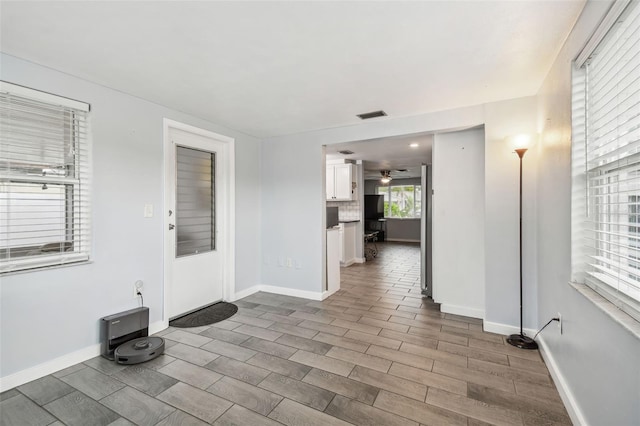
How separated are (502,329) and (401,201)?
808 cm

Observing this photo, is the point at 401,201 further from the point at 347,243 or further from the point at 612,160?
the point at 612,160

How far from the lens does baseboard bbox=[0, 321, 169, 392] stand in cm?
200

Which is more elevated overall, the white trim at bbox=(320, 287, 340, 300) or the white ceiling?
the white ceiling

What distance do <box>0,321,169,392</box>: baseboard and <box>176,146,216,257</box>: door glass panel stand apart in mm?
1192

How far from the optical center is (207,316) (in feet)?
11.0

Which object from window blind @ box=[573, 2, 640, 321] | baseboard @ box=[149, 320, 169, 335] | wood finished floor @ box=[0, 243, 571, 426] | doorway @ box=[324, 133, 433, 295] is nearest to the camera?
window blind @ box=[573, 2, 640, 321]

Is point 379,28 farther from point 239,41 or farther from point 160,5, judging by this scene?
point 160,5

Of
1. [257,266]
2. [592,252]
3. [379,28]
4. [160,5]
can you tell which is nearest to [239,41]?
[160,5]

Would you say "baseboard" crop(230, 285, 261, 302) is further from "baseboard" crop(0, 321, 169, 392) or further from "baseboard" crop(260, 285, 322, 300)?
"baseboard" crop(0, 321, 169, 392)

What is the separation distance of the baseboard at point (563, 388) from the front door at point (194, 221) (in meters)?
3.44

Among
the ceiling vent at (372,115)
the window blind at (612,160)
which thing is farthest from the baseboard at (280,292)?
the window blind at (612,160)

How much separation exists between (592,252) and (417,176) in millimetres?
8749

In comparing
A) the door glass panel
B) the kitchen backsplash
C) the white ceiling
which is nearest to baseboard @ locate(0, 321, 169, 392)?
the door glass panel

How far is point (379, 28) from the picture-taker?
5.72ft
